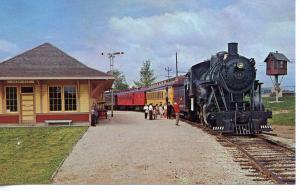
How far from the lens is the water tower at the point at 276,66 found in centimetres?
407

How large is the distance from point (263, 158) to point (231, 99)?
7.17ft

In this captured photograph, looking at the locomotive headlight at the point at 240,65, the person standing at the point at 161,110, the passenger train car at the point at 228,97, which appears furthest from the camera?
the person standing at the point at 161,110

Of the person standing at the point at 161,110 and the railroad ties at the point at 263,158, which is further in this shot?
the person standing at the point at 161,110

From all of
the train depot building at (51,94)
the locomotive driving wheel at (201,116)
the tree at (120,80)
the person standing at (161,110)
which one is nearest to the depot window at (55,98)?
the train depot building at (51,94)

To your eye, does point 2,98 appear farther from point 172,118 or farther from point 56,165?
point 56,165

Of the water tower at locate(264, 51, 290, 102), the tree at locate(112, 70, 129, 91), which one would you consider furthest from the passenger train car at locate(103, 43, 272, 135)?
the water tower at locate(264, 51, 290, 102)

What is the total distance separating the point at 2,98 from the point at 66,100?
1228 millimetres

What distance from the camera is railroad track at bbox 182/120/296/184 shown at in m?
4.13

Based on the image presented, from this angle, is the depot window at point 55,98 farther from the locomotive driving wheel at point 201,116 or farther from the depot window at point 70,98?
the locomotive driving wheel at point 201,116

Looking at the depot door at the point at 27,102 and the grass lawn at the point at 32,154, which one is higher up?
the depot door at the point at 27,102

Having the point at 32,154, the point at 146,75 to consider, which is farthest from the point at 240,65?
the point at 32,154

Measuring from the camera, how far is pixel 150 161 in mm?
4934

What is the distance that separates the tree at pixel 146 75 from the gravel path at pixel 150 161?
2.51 feet

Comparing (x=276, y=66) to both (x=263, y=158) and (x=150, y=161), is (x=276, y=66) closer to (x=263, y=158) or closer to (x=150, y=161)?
(x=263, y=158)
